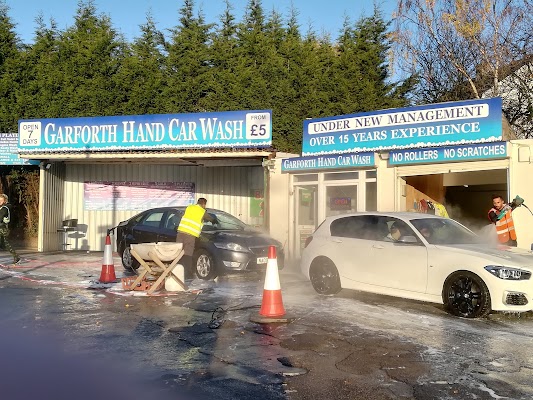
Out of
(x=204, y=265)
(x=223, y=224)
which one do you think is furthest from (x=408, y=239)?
(x=223, y=224)

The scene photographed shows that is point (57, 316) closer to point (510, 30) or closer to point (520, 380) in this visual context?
point (520, 380)

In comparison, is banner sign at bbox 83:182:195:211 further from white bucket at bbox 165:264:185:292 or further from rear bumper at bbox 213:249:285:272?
white bucket at bbox 165:264:185:292

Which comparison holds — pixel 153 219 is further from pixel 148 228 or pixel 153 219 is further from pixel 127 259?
pixel 127 259

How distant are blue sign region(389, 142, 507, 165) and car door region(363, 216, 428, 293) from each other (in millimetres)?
3424

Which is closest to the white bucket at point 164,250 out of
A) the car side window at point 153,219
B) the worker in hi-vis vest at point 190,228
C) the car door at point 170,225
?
the worker in hi-vis vest at point 190,228

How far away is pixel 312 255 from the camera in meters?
9.91

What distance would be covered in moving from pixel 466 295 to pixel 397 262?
1.16 m

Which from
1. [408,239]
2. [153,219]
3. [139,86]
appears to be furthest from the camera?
[139,86]

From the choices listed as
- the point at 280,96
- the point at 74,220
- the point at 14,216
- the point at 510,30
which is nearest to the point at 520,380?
the point at 74,220

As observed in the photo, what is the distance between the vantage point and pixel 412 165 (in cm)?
1293

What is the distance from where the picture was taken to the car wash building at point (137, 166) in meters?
15.8

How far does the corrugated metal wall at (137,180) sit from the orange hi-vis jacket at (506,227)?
9461mm

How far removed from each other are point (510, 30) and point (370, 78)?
578 centimetres

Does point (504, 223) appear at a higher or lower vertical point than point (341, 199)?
lower
